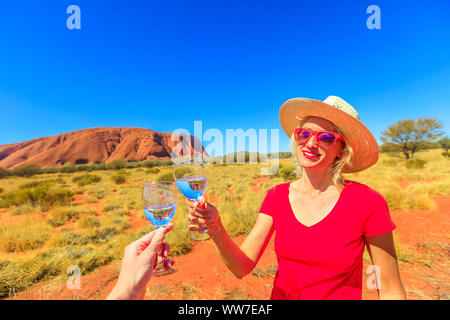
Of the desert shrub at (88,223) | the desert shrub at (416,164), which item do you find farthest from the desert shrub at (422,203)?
the desert shrub at (416,164)

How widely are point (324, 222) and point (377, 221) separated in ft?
1.04

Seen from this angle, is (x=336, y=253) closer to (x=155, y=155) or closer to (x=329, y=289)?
(x=329, y=289)

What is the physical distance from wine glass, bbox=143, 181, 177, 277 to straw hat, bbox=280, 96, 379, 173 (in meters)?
1.36

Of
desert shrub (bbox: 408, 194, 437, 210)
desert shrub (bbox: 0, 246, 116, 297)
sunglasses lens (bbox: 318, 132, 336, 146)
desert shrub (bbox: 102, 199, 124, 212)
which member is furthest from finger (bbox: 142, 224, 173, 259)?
desert shrub (bbox: 102, 199, 124, 212)

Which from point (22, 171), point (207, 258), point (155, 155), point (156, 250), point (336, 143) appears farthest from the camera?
point (155, 155)

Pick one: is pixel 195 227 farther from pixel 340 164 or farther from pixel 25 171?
pixel 25 171

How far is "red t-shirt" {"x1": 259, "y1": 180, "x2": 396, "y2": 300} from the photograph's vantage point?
1.41 metres

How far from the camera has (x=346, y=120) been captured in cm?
179

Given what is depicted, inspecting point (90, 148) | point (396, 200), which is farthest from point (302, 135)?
point (90, 148)

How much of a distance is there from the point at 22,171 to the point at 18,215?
32.4 m

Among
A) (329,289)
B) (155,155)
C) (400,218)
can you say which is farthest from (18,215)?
(155,155)

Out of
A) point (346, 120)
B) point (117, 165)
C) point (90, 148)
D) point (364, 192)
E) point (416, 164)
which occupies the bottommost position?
point (117, 165)

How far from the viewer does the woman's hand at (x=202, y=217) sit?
1443 millimetres
